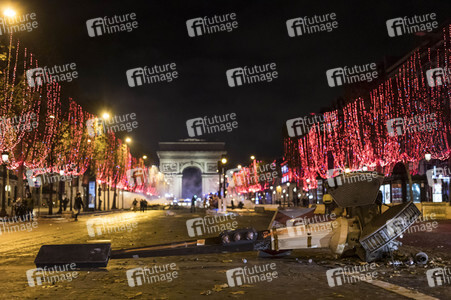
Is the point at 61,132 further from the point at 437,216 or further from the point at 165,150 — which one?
the point at 165,150

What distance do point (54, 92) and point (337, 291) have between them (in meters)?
30.6

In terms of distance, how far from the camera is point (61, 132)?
33.1m
